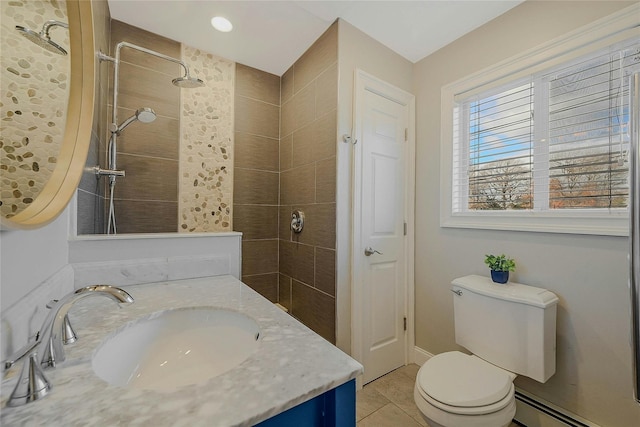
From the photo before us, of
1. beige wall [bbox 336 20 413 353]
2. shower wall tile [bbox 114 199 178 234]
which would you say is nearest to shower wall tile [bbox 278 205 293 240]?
beige wall [bbox 336 20 413 353]

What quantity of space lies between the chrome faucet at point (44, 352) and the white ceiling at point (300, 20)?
1.76 metres

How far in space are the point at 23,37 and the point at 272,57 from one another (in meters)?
1.81

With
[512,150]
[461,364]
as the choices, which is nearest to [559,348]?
[461,364]

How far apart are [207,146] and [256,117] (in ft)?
1.62

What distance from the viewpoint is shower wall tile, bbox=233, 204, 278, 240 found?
2.18 meters

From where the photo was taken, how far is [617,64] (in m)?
1.23

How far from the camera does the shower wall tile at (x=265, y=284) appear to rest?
220 centimetres

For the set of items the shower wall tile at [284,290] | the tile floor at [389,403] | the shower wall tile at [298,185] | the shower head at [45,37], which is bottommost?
the tile floor at [389,403]

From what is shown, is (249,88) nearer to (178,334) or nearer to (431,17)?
(431,17)

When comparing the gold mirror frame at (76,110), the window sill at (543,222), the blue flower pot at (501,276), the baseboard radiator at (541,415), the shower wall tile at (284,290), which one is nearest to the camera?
the gold mirror frame at (76,110)

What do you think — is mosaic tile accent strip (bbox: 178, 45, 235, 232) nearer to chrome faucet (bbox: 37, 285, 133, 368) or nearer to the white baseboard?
chrome faucet (bbox: 37, 285, 133, 368)

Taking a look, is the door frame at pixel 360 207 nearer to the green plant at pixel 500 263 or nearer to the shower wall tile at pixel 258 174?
the green plant at pixel 500 263

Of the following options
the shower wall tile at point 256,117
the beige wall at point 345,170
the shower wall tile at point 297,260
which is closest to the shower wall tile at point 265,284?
the shower wall tile at point 297,260

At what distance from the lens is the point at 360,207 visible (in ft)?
5.66
